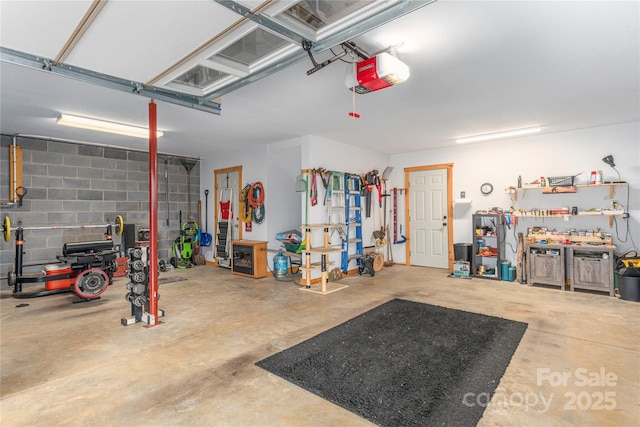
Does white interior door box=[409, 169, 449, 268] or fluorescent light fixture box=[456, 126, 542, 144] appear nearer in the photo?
fluorescent light fixture box=[456, 126, 542, 144]

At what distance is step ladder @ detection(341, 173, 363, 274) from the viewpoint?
253 inches

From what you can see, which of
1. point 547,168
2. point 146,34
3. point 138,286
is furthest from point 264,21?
point 547,168

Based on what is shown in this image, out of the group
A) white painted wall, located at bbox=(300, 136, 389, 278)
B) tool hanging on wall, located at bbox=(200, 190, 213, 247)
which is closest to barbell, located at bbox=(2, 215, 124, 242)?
tool hanging on wall, located at bbox=(200, 190, 213, 247)

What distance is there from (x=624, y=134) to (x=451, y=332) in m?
4.81

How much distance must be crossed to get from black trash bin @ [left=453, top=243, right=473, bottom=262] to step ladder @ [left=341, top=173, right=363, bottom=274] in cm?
196

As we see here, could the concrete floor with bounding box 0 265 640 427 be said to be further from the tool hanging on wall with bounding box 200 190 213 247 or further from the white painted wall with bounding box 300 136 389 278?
the tool hanging on wall with bounding box 200 190 213 247

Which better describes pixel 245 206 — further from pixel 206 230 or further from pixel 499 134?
pixel 499 134

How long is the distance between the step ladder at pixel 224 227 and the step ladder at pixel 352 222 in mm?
2796

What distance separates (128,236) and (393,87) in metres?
6.19

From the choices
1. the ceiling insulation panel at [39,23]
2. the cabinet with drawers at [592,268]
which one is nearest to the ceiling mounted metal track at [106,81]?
the ceiling insulation panel at [39,23]

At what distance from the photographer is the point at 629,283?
4562mm

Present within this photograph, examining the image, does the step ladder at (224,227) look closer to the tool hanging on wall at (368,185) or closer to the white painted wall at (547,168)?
the tool hanging on wall at (368,185)

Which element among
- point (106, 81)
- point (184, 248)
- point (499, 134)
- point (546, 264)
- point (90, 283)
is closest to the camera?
point (106, 81)

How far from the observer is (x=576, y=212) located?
5.45m
